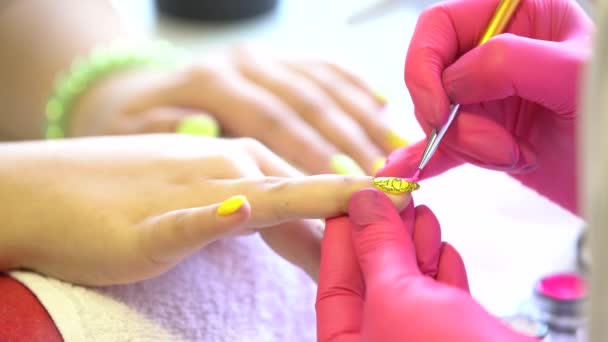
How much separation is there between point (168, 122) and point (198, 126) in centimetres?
4

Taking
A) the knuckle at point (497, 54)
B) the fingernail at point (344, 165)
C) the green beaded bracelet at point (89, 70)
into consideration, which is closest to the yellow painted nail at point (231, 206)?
the knuckle at point (497, 54)

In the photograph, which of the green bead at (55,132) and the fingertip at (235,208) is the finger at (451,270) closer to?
the fingertip at (235,208)

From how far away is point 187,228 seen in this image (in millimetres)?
543

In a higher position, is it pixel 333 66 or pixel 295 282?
pixel 333 66

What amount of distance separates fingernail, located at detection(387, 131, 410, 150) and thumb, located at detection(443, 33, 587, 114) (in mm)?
320

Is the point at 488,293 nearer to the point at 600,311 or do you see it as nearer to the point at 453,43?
the point at 453,43

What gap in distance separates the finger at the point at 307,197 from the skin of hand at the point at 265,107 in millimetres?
279

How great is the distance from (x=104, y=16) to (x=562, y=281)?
2.51 feet

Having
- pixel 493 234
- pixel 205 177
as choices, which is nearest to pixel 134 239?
pixel 205 177

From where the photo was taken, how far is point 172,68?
40.2 inches

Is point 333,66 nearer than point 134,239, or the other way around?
point 134,239

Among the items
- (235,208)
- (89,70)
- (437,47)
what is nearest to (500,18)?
(437,47)

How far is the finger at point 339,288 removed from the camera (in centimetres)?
50

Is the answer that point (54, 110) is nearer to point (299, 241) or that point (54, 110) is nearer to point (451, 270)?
point (299, 241)
